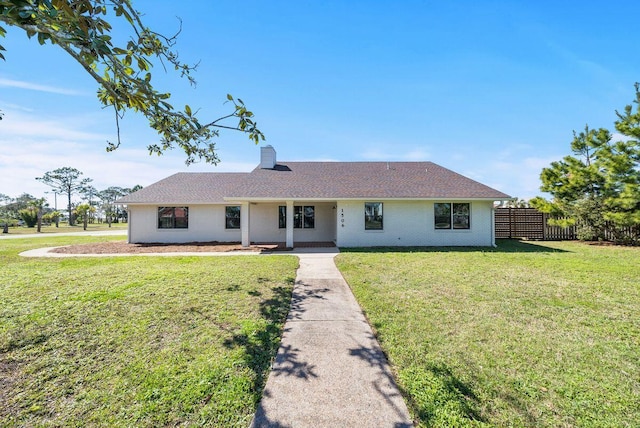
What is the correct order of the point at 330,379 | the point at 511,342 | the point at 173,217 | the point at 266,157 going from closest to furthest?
the point at 330,379 → the point at 511,342 → the point at 173,217 → the point at 266,157

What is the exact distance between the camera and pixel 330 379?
9.66 ft

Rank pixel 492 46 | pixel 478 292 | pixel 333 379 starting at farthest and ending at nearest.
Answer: pixel 492 46 < pixel 478 292 < pixel 333 379

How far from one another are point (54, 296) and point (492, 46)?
14112mm

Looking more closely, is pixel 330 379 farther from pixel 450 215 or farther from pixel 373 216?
pixel 450 215

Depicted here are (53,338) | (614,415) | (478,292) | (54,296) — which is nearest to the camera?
(614,415)

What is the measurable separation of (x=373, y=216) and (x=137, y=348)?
1164 cm

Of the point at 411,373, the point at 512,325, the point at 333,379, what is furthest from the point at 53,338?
the point at 512,325

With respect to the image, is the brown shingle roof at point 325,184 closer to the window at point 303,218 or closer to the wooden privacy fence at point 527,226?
the window at point 303,218

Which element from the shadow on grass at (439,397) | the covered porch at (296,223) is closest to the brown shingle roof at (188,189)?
the covered porch at (296,223)

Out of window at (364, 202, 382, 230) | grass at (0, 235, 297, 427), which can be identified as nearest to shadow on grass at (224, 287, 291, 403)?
grass at (0, 235, 297, 427)

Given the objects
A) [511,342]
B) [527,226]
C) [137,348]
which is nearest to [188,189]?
[137,348]

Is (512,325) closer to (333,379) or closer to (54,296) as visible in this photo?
(333,379)

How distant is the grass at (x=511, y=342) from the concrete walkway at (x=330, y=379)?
0.22 meters

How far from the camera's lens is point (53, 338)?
12.6ft
